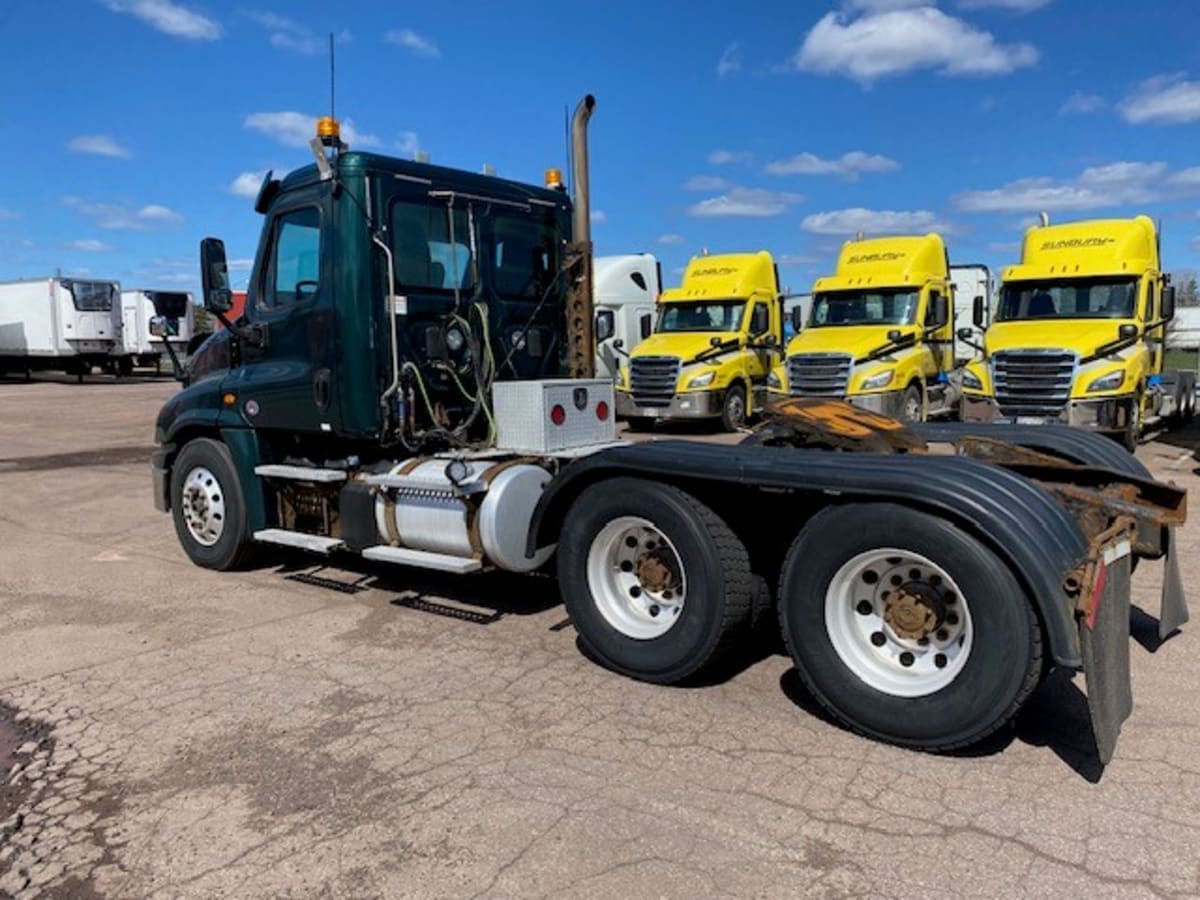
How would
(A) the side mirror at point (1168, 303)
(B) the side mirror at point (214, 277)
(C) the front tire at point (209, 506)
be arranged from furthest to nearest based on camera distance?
(A) the side mirror at point (1168, 303) → (C) the front tire at point (209, 506) → (B) the side mirror at point (214, 277)

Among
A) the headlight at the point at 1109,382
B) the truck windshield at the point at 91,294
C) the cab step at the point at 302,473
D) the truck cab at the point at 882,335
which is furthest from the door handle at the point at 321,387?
the truck windshield at the point at 91,294

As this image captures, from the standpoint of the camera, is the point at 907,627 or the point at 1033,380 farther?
the point at 1033,380

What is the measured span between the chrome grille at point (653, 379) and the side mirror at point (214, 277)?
11.2 meters

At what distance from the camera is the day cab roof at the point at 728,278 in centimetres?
1770

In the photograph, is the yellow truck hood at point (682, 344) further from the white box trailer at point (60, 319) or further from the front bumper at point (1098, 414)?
the white box trailer at point (60, 319)

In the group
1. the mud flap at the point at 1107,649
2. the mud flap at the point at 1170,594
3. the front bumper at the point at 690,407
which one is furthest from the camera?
the front bumper at the point at 690,407

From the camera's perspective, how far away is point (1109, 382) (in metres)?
12.1

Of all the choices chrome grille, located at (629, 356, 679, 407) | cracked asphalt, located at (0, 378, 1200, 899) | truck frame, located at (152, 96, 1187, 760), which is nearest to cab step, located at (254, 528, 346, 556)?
truck frame, located at (152, 96, 1187, 760)

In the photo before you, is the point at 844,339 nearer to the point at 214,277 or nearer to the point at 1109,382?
the point at 1109,382

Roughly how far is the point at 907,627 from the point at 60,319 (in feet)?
118

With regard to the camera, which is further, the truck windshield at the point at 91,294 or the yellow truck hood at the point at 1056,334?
the truck windshield at the point at 91,294

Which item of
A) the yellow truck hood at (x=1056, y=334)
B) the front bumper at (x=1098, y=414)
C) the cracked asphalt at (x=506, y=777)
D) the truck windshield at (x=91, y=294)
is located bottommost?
the cracked asphalt at (x=506, y=777)

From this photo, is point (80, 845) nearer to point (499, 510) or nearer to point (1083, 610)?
point (499, 510)

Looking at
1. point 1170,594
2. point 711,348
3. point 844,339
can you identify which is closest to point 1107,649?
point 1170,594
